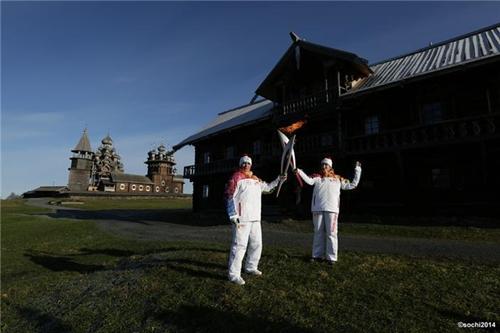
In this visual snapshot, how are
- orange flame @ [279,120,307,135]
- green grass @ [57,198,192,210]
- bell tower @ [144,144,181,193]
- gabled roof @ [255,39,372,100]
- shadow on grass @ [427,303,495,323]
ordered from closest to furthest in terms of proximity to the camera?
1. shadow on grass @ [427,303,495,323]
2. orange flame @ [279,120,307,135]
3. gabled roof @ [255,39,372,100]
4. green grass @ [57,198,192,210]
5. bell tower @ [144,144,181,193]

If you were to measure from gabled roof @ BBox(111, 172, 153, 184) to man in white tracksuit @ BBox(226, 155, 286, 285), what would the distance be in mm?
73492

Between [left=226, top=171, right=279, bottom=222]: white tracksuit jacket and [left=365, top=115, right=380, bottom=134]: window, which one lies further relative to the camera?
[left=365, top=115, right=380, bottom=134]: window

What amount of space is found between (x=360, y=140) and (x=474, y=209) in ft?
17.6

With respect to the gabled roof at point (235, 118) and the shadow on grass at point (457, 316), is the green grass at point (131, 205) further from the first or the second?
the shadow on grass at point (457, 316)

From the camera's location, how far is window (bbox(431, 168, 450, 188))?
545 inches

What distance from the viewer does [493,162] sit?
12500 millimetres

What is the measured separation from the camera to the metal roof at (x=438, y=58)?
13.2 meters

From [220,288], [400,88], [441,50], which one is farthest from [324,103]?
[220,288]

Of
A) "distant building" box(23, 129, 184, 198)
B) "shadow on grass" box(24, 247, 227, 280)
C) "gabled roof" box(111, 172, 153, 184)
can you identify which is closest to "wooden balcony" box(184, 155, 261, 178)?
"shadow on grass" box(24, 247, 227, 280)

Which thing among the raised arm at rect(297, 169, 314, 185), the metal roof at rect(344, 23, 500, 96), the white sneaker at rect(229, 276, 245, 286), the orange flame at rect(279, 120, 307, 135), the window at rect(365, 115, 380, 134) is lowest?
the white sneaker at rect(229, 276, 245, 286)

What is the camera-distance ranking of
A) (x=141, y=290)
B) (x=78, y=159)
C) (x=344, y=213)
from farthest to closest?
(x=78, y=159) < (x=344, y=213) < (x=141, y=290)

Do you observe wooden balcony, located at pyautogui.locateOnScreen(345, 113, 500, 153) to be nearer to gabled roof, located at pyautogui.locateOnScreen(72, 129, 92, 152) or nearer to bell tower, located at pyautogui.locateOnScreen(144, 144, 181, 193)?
bell tower, located at pyautogui.locateOnScreen(144, 144, 181, 193)

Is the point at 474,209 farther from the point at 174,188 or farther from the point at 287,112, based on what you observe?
the point at 174,188

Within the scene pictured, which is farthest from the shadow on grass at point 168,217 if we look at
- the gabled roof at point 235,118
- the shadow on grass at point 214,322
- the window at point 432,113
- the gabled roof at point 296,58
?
the shadow on grass at point 214,322
